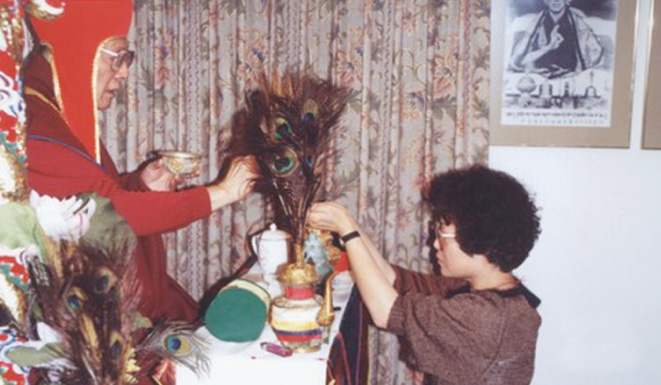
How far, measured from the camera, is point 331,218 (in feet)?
5.06

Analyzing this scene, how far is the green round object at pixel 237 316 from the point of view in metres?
1.27

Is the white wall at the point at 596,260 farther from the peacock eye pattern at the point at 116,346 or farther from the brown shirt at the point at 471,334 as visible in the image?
the peacock eye pattern at the point at 116,346

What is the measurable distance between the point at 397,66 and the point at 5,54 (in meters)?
1.83

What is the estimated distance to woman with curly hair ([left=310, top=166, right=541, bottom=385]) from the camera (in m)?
1.41

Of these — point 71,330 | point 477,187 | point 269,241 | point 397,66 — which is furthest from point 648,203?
point 71,330

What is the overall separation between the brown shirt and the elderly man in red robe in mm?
569

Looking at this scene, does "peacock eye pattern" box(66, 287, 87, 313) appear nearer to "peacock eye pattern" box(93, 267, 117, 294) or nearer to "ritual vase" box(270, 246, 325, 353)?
"peacock eye pattern" box(93, 267, 117, 294)

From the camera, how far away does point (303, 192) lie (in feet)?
4.50

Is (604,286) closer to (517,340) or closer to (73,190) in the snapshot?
(517,340)

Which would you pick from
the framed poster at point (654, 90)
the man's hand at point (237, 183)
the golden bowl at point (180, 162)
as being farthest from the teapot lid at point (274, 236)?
the framed poster at point (654, 90)

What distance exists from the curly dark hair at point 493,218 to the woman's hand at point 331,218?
0.28 meters

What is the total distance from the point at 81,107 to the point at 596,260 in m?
2.27

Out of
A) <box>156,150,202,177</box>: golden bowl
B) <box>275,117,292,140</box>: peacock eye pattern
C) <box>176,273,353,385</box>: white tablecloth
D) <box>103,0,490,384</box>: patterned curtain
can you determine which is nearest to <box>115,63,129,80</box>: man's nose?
<box>156,150,202,177</box>: golden bowl

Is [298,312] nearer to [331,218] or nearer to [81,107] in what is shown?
[331,218]
